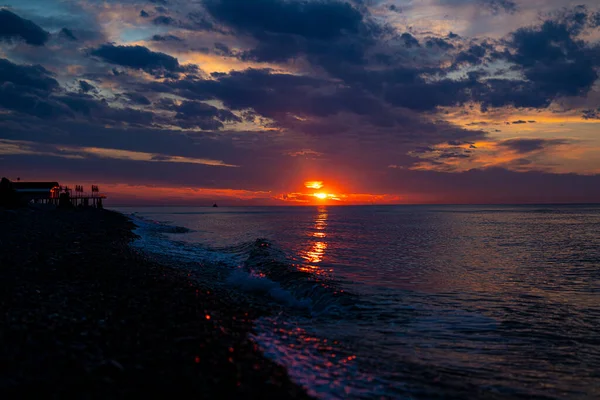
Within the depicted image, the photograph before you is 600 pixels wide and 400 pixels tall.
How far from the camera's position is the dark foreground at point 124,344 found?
6.50 metres

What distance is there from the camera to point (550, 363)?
10.2 meters

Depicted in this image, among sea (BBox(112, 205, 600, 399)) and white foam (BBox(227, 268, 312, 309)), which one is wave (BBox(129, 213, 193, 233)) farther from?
white foam (BBox(227, 268, 312, 309))

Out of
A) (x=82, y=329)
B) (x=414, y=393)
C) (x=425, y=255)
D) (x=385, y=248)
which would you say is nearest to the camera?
(x=414, y=393)

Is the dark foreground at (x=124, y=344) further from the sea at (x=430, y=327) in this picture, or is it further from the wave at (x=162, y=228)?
the wave at (x=162, y=228)

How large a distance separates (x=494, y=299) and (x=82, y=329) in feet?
51.9

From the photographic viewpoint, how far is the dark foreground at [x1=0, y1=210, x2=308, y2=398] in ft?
21.3

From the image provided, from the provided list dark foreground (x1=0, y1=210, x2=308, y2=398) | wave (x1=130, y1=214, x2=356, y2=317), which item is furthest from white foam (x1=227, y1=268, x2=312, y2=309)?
dark foreground (x1=0, y1=210, x2=308, y2=398)

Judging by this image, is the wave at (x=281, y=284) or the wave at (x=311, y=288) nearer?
the wave at (x=311, y=288)

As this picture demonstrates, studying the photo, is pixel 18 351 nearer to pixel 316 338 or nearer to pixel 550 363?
pixel 316 338

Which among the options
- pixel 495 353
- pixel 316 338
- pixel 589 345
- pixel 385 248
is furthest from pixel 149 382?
pixel 385 248

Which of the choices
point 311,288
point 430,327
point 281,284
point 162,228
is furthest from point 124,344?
point 162,228

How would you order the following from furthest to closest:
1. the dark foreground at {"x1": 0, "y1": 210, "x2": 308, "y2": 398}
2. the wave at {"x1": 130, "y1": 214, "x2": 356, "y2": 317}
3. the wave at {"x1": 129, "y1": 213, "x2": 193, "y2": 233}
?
1. the wave at {"x1": 129, "y1": 213, "x2": 193, "y2": 233}
2. the wave at {"x1": 130, "y1": 214, "x2": 356, "y2": 317}
3. the dark foreground at {"x1": 0, "y1": 210, "x2": 308, "y2": 398}

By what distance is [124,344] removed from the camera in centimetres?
817

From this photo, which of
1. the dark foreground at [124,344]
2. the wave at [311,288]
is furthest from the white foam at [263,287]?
the dark foreground at [124,344]
